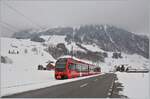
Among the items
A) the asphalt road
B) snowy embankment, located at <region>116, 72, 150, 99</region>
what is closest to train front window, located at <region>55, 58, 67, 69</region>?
snowy embankment, located at <region>116, 72, 150, 99</region>

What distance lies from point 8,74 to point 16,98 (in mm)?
25028

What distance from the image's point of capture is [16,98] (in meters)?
12.2

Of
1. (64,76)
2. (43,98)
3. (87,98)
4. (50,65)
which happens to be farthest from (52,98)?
(50,65)

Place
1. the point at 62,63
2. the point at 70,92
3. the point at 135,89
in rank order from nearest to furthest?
the point at 70,92, the point at 135,89, the point at 62,63

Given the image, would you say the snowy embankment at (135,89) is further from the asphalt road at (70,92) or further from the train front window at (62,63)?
the train front window at (62,63)

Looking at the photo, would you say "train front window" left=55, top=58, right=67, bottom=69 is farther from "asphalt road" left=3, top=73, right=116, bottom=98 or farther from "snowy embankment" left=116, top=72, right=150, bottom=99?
"asphalt road" left=3, top=73, right=116, bottom=98

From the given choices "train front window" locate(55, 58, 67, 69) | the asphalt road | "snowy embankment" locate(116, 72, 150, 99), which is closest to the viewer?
the asphalt road

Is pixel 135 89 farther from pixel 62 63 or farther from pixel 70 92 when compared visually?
pixel 62 63

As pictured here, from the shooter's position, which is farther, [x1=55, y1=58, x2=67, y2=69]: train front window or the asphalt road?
[x1=55, y1=58, x2=67, y2=69]: train front window

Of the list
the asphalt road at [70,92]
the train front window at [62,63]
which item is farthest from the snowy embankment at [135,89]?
the train front window at [62,63]

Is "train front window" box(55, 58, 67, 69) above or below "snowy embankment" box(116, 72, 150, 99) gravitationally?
above

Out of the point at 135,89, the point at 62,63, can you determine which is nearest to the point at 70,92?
the point at 135,89

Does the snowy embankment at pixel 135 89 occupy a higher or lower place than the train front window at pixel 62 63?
lower

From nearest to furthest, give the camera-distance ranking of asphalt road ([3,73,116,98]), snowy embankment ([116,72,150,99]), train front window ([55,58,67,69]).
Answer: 1. asphalt road ([3,73,116,98])
2. snowy embankment ([116,72,150,99])
3. train front window ([55,58,67,69])
